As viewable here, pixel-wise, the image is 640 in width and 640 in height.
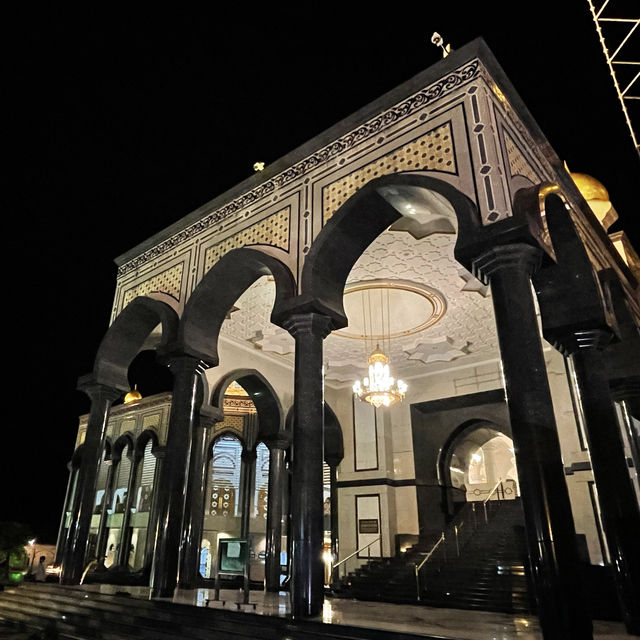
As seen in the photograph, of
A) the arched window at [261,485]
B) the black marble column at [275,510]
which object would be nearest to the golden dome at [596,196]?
the black marble column at [275,510]

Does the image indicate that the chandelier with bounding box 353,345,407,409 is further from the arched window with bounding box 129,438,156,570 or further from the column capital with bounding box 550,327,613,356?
the arched window with bounding box 129,438,156,570

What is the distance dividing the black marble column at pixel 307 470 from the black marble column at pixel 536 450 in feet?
7.37

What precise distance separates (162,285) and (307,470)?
5.04m

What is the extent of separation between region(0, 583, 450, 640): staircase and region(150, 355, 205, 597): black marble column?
1.55ft

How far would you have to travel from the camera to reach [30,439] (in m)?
22.7

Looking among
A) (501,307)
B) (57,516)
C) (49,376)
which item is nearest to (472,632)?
(501,307)

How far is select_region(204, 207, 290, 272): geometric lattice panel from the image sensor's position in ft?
24.8

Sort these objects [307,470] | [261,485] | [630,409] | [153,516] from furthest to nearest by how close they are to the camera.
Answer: [261,485] < [153,516] < [630,409] < [307,470]

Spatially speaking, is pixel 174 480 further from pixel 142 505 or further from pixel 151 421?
pixel 142 505

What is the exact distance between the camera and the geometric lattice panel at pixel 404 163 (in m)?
6.20

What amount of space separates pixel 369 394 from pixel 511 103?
5814 mm

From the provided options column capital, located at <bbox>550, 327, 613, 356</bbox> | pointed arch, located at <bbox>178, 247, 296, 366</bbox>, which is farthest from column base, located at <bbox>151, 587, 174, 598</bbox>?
column capital, located at <bbox>550, 327, 613, 356</bbox>

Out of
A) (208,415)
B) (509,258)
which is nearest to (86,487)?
(208,415)

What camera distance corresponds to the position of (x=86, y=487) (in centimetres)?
888
